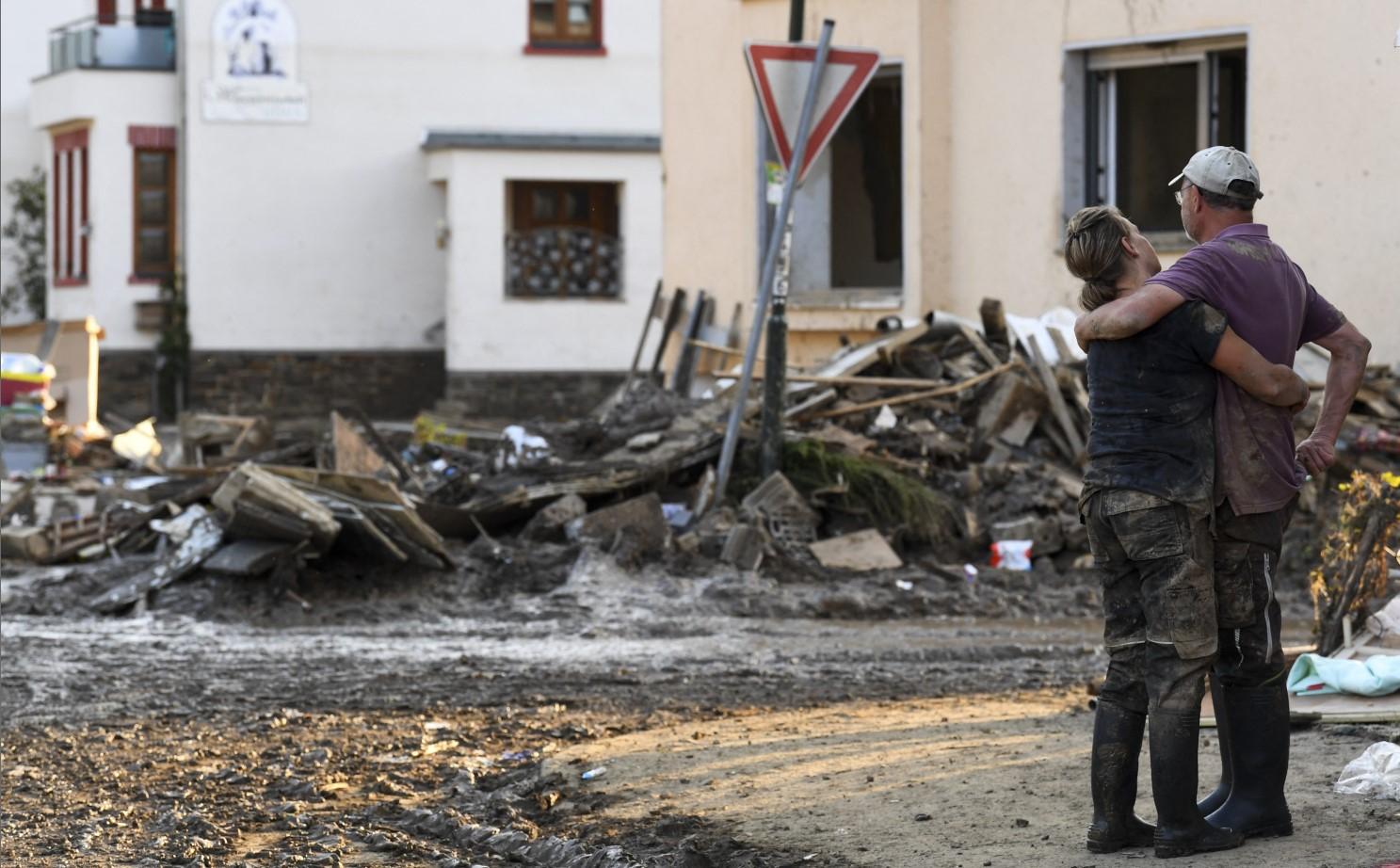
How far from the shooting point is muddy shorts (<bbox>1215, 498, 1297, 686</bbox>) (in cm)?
482

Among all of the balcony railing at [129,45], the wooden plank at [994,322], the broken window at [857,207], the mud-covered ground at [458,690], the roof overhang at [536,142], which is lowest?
the mud-covered ground at [458,690]

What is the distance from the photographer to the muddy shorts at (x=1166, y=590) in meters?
4.73

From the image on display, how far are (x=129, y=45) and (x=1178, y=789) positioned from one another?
93.7 feet

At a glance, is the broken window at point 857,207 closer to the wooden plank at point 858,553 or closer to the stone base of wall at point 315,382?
the wooden plank at point 858,553

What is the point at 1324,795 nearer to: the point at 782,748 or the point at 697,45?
the point at 782,748

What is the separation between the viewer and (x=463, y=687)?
861 centimetres

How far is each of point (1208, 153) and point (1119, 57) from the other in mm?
10051

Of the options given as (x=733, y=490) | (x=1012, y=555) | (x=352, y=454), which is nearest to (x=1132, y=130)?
(x=1012, y=555)

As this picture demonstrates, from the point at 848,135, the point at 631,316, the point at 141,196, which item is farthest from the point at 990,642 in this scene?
the point at 141,196

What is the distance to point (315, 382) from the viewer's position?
97.7 ft

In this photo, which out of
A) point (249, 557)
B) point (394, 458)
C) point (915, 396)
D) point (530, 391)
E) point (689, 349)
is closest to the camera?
point (249, 557)

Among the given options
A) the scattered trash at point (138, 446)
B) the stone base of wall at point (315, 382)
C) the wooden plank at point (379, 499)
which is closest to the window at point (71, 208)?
the stone base of wall at point (315, 382)

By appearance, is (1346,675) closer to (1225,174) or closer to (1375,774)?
(1375,774)

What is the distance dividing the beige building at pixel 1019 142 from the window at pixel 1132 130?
0.05 feet
